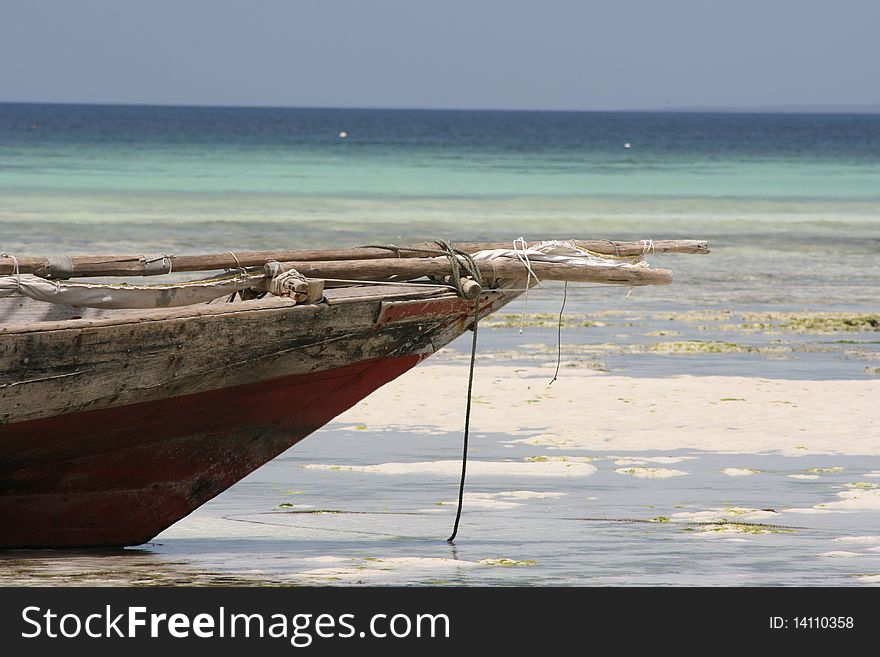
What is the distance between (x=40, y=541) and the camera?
18.7ft

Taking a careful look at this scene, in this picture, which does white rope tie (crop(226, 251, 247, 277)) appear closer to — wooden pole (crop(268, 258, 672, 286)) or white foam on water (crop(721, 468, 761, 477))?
wooden pole (crop(268, 258, 672, 286))

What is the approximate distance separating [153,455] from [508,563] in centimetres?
154

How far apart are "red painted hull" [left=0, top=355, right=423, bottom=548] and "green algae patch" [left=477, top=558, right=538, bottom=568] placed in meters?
0.94

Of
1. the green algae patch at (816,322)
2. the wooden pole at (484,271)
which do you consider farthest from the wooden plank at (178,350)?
the green algae patch at (816,322)

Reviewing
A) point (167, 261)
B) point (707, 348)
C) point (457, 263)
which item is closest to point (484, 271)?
point (457, 263)

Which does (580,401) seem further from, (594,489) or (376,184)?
(376,184)

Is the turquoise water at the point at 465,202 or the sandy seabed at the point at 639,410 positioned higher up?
the turquoise water at the point at 465,202

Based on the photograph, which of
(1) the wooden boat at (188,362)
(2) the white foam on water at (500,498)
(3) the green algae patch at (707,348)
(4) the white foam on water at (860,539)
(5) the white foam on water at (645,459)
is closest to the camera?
(1) the wooden boat at (188,362)

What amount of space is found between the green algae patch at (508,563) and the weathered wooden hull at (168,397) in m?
0.94

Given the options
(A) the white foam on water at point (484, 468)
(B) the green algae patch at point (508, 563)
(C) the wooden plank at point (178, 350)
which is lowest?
(B) the green algae patch at point (508, 563)

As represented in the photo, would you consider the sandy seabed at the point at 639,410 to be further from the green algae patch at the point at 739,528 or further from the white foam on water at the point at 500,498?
the green algae patch at the point at 739,528

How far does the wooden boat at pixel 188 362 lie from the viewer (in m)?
5.08

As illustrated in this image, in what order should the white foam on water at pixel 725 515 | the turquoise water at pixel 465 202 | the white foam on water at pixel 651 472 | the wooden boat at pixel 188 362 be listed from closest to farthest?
the wooden boat at pixel 188 362, the white foam on water at pixel 725 515, the white foam on water at pixel 651 472, the turquoise water at pixel 465 202

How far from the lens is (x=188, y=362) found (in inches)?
207
